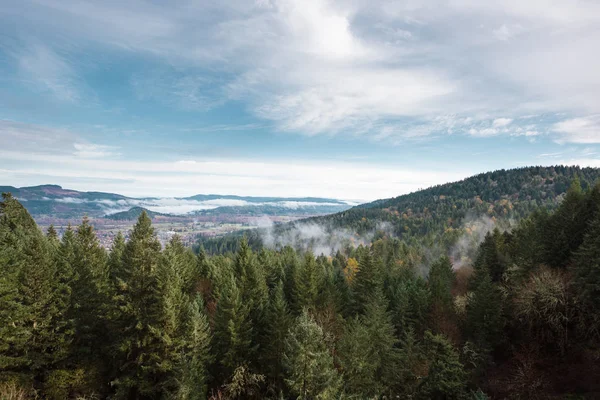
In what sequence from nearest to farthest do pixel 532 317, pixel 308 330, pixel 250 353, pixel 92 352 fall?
pixel 308 330 → pixel 92 352 → pixel 250 353 → pixel 532 317

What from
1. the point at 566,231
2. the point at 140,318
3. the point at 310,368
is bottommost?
the point at 310,368

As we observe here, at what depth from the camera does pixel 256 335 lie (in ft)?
107

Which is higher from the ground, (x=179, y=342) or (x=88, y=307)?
(x=88, y=307)

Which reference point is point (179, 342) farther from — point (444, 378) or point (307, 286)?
point (444, 378)

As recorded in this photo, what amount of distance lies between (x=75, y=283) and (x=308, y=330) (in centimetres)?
2451

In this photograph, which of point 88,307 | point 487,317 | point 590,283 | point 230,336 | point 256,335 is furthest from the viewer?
point 487,317

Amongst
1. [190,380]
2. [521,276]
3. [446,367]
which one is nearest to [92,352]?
[190,380]

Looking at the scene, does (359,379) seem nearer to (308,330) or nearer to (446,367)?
(446,367)

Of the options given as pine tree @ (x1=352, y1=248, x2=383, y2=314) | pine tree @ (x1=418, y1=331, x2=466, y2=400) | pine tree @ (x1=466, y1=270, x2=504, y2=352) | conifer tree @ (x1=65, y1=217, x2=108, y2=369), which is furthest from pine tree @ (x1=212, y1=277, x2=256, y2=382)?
pine tree @ (x1=466, y1=270, x2=504, y2=352)

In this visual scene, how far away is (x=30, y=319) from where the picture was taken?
23672mm

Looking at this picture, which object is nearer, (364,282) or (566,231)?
(566,231)

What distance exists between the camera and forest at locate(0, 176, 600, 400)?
903 inches

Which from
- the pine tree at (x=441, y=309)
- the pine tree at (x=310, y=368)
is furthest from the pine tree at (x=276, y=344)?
the pine tree at (x=441, y=309)

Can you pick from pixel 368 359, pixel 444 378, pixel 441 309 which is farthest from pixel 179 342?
pixel 441 309
